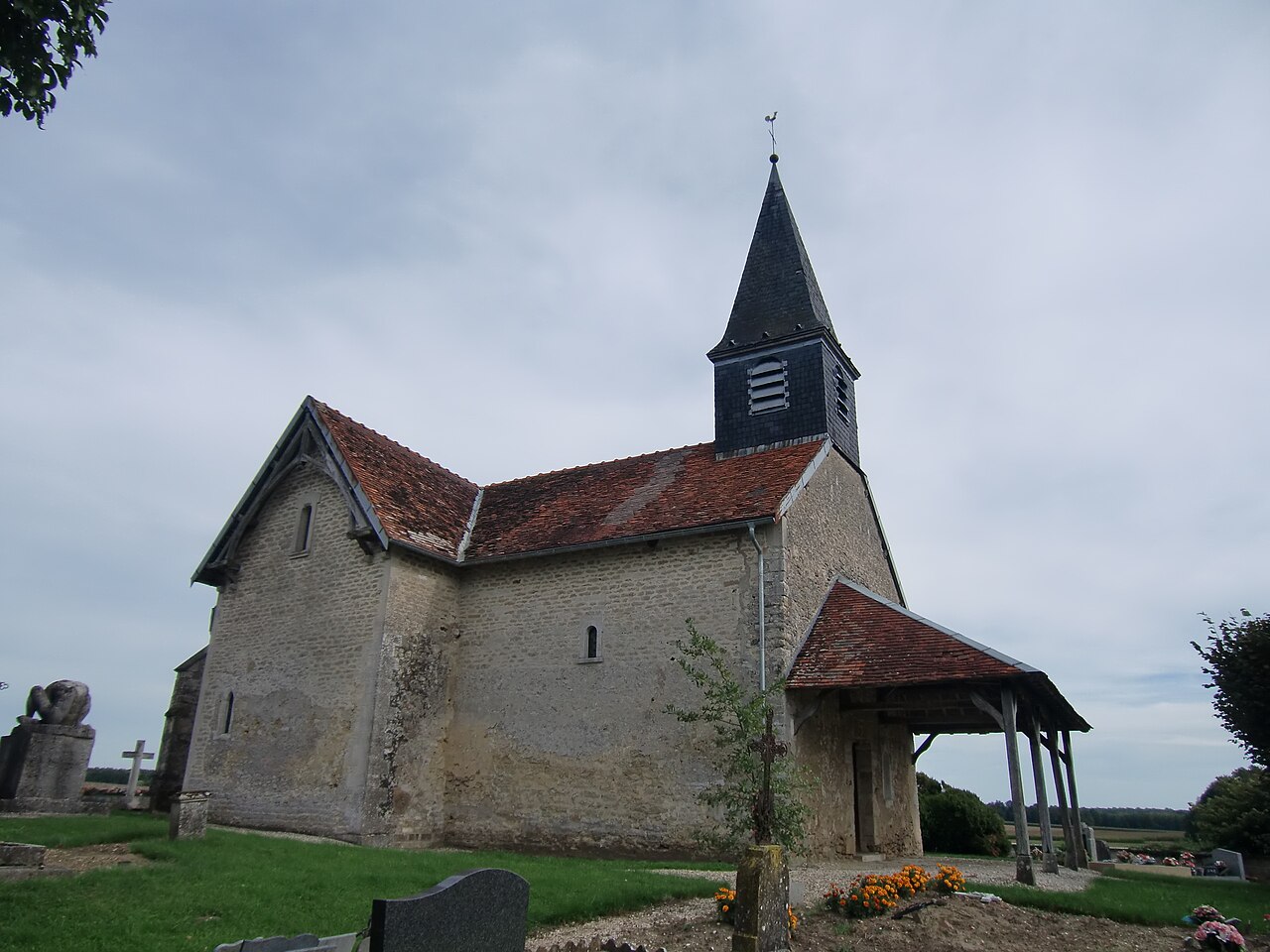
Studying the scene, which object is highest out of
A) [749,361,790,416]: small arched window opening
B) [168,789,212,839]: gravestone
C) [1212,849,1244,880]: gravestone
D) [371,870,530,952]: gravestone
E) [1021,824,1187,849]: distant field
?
[749,361,790,416]: small arched window opening

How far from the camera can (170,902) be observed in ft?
25.5

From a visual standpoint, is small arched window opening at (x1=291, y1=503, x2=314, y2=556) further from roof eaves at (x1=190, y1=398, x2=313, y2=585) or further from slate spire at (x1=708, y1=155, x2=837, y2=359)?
slate spire at (x1=708, y1=155, x2=837, y2=359)

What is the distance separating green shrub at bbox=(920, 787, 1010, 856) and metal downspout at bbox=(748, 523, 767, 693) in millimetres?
11829

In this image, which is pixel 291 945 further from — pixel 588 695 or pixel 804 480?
pixel 804 480

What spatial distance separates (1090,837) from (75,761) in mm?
20926

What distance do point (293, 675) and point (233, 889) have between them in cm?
871

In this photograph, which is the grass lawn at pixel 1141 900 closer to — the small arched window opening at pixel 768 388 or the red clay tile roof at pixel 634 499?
the red clay tile roof at pixel 634 499

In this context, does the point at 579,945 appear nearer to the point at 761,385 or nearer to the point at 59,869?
the point at 59,869

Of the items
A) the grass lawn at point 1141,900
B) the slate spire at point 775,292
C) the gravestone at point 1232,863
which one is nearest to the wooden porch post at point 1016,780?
the grass lawn at point 1141,900

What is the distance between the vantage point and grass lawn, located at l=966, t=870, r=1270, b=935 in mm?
9570

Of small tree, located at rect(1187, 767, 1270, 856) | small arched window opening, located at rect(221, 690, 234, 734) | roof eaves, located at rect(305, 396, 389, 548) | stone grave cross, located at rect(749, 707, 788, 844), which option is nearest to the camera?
stone grave cross, located at rect(749, 707, 788, 844)

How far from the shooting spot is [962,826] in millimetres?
22312

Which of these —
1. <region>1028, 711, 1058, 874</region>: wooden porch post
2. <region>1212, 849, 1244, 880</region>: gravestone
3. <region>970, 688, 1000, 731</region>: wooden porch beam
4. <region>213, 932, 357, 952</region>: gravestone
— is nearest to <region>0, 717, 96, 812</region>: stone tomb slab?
<region>213, 932, 357, 952</region>: gravestone

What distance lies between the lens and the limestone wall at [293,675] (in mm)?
15508
